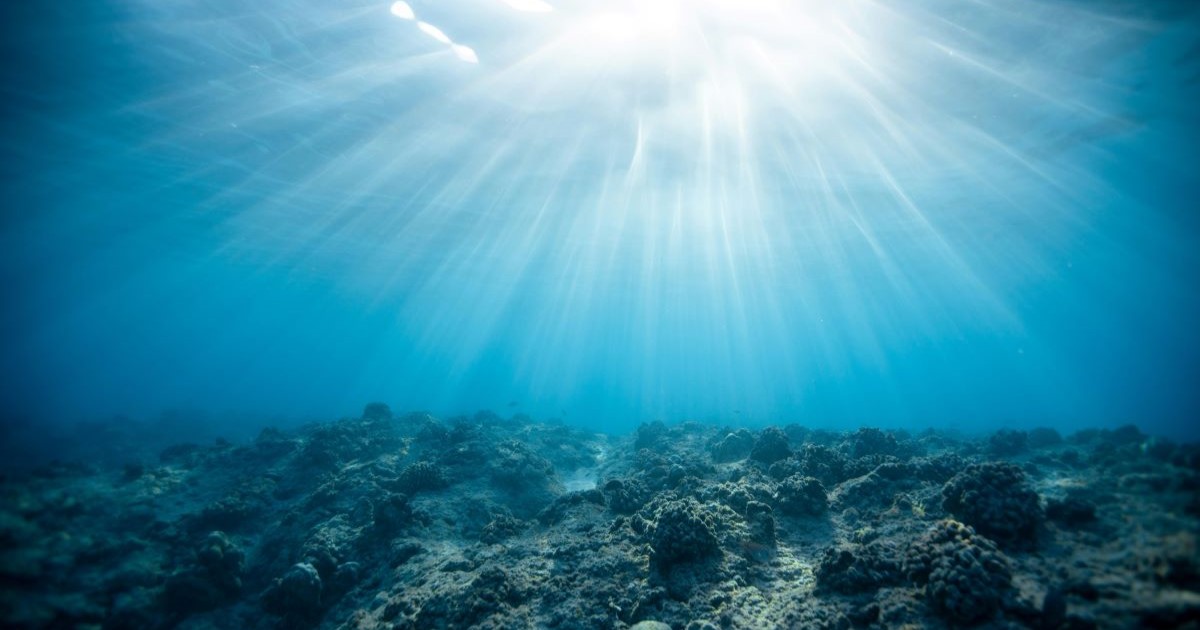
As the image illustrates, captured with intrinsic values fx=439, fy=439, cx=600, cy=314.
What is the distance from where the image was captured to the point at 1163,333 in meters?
113

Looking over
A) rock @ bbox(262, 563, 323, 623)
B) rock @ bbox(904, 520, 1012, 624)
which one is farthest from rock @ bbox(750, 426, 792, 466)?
rock @ bbox(262, 563, 323, 623)

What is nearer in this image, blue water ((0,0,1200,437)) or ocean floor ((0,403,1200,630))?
ocean floor ((0,403,1200,630))

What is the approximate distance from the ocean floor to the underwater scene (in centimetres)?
6

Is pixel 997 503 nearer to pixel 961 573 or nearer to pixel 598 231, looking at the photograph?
pixel 961 573

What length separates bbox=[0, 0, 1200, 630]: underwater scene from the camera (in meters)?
6.25

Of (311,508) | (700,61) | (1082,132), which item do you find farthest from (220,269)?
(1082,132)

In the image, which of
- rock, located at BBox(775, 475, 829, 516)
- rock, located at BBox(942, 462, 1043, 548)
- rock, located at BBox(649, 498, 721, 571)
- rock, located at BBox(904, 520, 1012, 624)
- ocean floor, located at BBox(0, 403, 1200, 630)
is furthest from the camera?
rock, located at BBox(775, 475, 829, 516)

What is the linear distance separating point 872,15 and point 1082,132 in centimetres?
1588

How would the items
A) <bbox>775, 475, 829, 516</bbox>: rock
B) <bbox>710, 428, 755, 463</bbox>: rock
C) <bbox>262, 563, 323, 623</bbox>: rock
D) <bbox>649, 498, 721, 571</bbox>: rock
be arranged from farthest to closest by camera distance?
1. <bbox>710, 428, 755, 463</bbox>: rock
2. <bbox>775, 475, 829, 516</bbox>: rock
3. <bbox>262, 563, 323, 623</bbox>: rock
4. <bbox>649, 498, 721, 571</bbox>: rock

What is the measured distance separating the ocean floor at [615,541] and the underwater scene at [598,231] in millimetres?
61

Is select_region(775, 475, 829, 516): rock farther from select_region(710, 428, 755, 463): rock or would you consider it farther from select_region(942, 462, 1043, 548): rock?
select_region(710, 428, 755, 463): rock

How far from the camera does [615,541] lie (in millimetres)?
8156

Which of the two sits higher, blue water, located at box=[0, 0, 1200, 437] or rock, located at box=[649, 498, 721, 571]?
blue water, located at box=[0, 0, 1200, 437]

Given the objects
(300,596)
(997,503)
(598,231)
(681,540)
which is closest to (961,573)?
(997,503)
